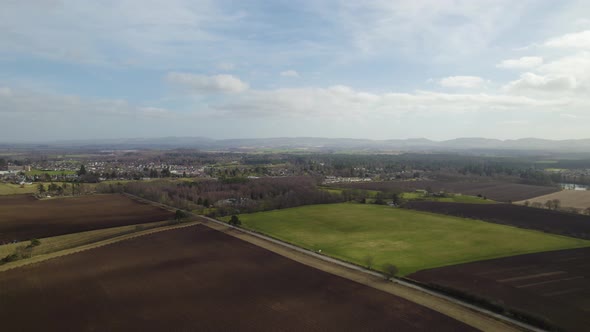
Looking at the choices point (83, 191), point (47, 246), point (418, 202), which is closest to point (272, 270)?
point (47, 246)

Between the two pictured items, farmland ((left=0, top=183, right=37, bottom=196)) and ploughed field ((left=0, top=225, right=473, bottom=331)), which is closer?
ploughed field ((left=0, top=225, right=473, bottom=331))

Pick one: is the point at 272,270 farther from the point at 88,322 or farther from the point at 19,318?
the point at 19,318

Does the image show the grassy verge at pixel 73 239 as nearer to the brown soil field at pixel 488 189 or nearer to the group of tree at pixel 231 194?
the group of tree at pixel 231 194

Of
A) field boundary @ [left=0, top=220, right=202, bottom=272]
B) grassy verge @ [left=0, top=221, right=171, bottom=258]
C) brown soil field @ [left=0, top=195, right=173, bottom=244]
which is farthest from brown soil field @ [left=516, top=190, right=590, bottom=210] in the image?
brown soil field @ [left=0, top=195, right=173, bottom=244]

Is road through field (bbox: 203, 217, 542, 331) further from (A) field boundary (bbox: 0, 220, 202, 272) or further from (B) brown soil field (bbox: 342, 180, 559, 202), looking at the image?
(B) brown soil field (bbox: 342, 180, 559, 202)

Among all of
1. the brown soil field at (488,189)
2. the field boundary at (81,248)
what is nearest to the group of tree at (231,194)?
the field boundary at (81,248)

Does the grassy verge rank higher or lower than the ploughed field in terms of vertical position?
lower
